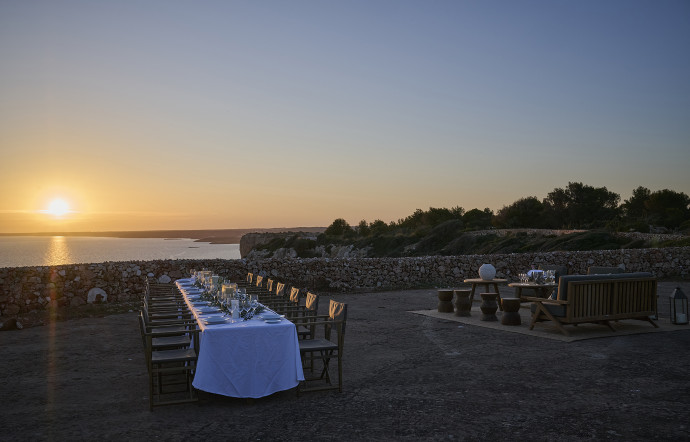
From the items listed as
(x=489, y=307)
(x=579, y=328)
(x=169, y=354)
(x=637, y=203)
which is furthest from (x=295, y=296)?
(x=637, y=203)

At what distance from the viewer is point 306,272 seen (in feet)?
49.5

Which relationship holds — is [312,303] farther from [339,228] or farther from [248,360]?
[339,228]

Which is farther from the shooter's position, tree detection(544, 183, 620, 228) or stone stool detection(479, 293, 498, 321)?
tree detection(544, 183, 620, 228)

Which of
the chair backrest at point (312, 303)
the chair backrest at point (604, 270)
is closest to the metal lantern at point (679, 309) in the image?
the chair backrest at point (604, 270)

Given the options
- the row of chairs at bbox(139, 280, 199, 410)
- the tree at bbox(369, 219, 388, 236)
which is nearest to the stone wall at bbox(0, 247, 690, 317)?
the row of chairs at bbox(139, 280, 199, 410)

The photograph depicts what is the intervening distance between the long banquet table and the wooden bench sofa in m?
4.74

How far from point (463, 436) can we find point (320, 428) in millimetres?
1124

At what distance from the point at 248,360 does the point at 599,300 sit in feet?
19.1

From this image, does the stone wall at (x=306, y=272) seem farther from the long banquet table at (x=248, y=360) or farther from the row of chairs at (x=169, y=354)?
the long banquet table at (x=248, y=360)

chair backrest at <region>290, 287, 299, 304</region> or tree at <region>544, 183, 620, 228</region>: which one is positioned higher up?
tree at <region>544, 183, 620, 228</region>

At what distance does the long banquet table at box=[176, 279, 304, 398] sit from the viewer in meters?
4.99

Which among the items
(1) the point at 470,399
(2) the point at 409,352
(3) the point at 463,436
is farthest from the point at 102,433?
(2) the point at 409,352

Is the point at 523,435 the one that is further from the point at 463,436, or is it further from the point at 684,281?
the point at 684,281

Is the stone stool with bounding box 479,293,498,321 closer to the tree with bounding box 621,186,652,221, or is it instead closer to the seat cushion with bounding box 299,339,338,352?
the seat cushion with bounding box 299,339,338,352
